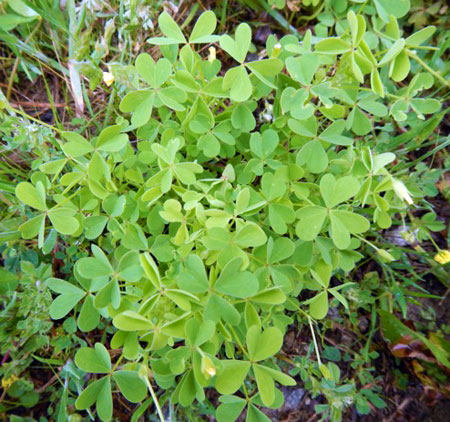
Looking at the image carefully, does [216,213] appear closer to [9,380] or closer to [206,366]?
[206,366]

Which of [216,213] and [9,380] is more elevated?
[216,213]

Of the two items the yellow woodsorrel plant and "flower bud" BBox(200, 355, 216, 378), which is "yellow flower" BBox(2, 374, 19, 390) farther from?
"flower bud" BBox(200, 355, 216, 378)

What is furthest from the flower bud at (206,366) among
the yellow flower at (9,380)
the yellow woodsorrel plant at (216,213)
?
the yellow flower at (9,380)

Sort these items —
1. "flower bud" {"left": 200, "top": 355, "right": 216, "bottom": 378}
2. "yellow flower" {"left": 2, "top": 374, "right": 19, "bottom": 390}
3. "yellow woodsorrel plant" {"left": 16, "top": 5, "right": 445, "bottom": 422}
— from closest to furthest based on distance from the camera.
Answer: "flower bud" {"left": 200, "top": 355, "right": 216, "bottom": 378} → "yellow woodsorrel plant" {"left": 16, "top": 5, "right": 445, "bottom": 422} → "yellow flower" {"left": 2, "top": 374, "right": 19, "bottom": 390}

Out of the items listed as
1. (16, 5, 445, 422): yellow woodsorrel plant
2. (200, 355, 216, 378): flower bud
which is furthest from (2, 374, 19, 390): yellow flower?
(200, 355, 216, 378): flower bud

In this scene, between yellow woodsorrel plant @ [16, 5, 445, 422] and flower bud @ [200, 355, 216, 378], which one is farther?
yellow woodsorrel plant @ [16, 5, 445, 422]

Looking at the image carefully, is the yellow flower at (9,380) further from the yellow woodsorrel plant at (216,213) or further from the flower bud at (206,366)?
the flower bud at (206,366)

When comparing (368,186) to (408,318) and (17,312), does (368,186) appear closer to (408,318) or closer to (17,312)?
(408,318)

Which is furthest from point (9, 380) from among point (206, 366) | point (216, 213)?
point (216, 213)
